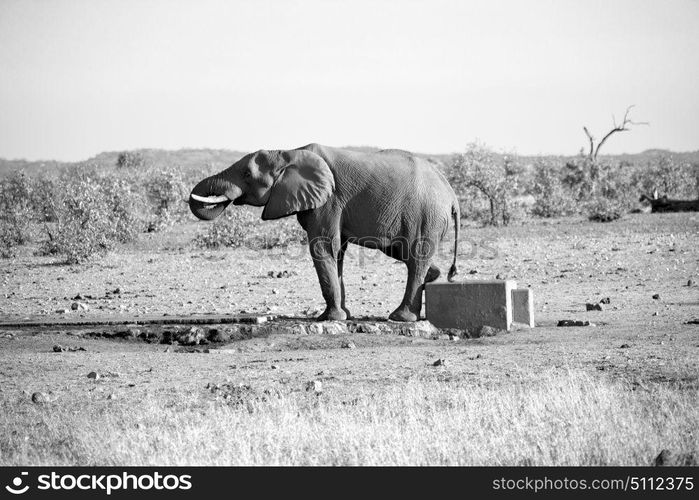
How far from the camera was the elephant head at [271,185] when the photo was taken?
1577 cm

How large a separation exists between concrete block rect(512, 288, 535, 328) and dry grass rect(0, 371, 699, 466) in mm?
3638

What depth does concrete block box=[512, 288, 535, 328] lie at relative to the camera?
51.5ft

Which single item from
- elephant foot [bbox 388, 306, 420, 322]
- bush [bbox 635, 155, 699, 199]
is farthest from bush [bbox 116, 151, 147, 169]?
elephant foot [bbox 388, 306, 420, 322]

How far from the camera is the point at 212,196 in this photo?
1595cm

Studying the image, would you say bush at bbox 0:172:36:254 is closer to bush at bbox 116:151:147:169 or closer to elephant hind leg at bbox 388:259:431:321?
elephant hind leg at bbox 388:259:431:321

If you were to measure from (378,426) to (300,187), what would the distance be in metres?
6.25

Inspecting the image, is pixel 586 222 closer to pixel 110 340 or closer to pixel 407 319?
pixel 407 319

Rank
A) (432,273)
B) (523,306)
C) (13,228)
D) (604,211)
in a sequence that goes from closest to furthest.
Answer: (523,306) < (432,273) < (13,228) < (604,211)

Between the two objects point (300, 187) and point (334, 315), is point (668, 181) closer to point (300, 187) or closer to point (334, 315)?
point (334, 315)

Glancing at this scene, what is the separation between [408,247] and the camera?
52.7 feet

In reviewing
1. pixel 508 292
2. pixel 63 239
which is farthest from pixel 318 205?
pixel 63 239

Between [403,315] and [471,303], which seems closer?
[471,303]

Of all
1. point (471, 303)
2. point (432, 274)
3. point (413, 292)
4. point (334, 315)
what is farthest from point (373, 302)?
point (471, 303)

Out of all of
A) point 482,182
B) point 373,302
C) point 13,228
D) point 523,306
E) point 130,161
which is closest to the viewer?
point 523,306
